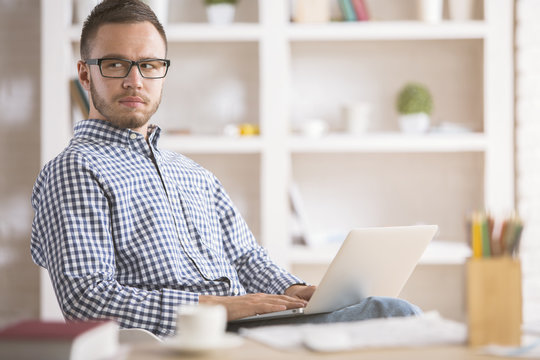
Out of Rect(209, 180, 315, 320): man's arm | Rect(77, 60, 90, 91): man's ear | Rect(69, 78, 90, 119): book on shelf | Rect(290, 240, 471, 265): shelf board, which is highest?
Rect(69, 78, 90, 119): book on shelf

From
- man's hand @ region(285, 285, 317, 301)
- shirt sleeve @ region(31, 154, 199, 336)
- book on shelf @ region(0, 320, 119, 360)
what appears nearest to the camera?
book on shelf @ region(0, 320, 119, 360)

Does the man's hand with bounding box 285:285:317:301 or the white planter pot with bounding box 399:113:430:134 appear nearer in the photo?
the man's hand with bounding box 285:285:317:301

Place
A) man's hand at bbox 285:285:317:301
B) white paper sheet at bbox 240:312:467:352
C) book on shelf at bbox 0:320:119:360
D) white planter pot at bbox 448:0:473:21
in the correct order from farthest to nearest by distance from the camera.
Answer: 1. white planter pot at bbox 448:0:473:21
2. man's hand at bbox 285:285:317:301
3. white paper sheet at bbox 240:312:467:352
4. book on shelf at bbox 0:320:119:360

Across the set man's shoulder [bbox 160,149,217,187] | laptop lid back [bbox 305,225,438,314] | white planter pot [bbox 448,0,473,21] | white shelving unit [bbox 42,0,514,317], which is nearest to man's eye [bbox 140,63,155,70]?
man's shoulder [bbox 160,149,217,187]

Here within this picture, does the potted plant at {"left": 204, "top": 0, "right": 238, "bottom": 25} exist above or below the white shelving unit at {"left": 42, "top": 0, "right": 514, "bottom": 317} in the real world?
above

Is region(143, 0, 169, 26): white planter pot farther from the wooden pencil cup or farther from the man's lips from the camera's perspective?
the wooden pencil cup

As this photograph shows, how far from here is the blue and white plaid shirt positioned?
1625 mm

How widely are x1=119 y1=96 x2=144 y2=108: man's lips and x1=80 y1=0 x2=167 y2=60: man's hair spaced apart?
0.57ft

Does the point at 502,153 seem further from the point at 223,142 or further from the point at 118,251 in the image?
the point at 118,251

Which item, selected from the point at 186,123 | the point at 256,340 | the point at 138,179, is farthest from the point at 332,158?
the point at 256,340

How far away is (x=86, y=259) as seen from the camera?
5.33 ft

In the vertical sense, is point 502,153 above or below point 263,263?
above

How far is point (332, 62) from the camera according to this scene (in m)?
3.37

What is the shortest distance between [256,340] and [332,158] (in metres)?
2.32
